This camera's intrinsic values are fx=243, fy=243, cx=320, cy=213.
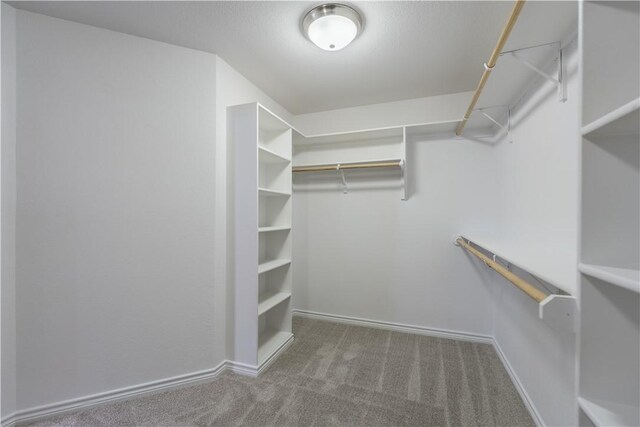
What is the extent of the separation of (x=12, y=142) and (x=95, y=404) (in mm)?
1596

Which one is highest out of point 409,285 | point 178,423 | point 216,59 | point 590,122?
point 216,59

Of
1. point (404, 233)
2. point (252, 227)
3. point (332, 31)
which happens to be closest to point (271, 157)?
point (252, 227)

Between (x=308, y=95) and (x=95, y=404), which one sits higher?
(x=308, y=95)

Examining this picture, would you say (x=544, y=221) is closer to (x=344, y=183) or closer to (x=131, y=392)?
(x=344, y=183)

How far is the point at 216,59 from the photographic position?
5.90ft

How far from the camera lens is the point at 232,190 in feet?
6.15

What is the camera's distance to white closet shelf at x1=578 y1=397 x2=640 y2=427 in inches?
22.6

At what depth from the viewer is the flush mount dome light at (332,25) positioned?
1.34 metres

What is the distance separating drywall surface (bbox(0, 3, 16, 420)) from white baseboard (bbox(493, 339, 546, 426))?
2876mm

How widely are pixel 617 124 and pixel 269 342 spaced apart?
231cm

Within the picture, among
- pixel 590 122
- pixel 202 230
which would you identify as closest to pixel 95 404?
pixel 202 230

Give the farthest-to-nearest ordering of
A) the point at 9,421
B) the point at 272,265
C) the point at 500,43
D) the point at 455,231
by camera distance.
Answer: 1. the point at 455,231
2. the point at 272,265
3. the point at 9,421
4. the point at 500,43

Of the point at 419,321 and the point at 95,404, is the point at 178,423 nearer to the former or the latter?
the point at 95,404

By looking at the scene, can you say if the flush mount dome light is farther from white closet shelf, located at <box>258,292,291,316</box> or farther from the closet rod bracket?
white closet shelf, located at <box>258,292,291,316</box>
